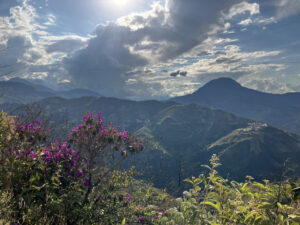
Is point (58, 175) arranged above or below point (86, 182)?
above

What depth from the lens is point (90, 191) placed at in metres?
8.09

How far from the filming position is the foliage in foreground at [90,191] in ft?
9.95

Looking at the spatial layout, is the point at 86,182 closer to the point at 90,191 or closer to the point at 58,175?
the point at 90,191

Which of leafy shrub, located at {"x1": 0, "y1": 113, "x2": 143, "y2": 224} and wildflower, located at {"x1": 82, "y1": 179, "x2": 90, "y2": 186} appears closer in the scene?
leafy shrub, located at {"x1": 0, "y1": 113, "x2": 143, "y2": 224}

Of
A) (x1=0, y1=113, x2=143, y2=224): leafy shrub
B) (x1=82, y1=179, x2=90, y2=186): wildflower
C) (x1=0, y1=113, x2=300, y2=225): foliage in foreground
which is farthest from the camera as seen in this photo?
(x1=82, y1=179, x2=90, y2=186): wildflower

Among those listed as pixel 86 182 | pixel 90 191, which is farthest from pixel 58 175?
pixel 90 191

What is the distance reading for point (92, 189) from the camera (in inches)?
325

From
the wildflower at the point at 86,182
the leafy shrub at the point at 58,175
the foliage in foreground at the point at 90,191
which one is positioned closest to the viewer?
the foliage in foreground at the point at 90,191

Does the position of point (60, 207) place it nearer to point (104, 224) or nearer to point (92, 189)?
point (104, 224)

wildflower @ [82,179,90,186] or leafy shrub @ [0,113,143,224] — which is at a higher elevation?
leafy shrub @ [0,113,143,224]

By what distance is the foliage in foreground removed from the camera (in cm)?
303

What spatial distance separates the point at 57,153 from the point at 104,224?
2843mm

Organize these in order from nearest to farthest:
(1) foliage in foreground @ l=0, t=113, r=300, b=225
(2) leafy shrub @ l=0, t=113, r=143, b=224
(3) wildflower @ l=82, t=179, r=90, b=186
→ (1) foliage in foreground @ l=0, t=113, r=300, b=225, (2) leafy shrub @ l=0, t=113, r=143, b=224, (3) wildflower @ l=82, t=179, r=90, b=186

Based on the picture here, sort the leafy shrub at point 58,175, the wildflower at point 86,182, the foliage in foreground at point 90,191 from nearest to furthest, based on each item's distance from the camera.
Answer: the foliage in foreground at point 90,191, the leafy shrub at point 58,175, the wildflower at point 86,182
